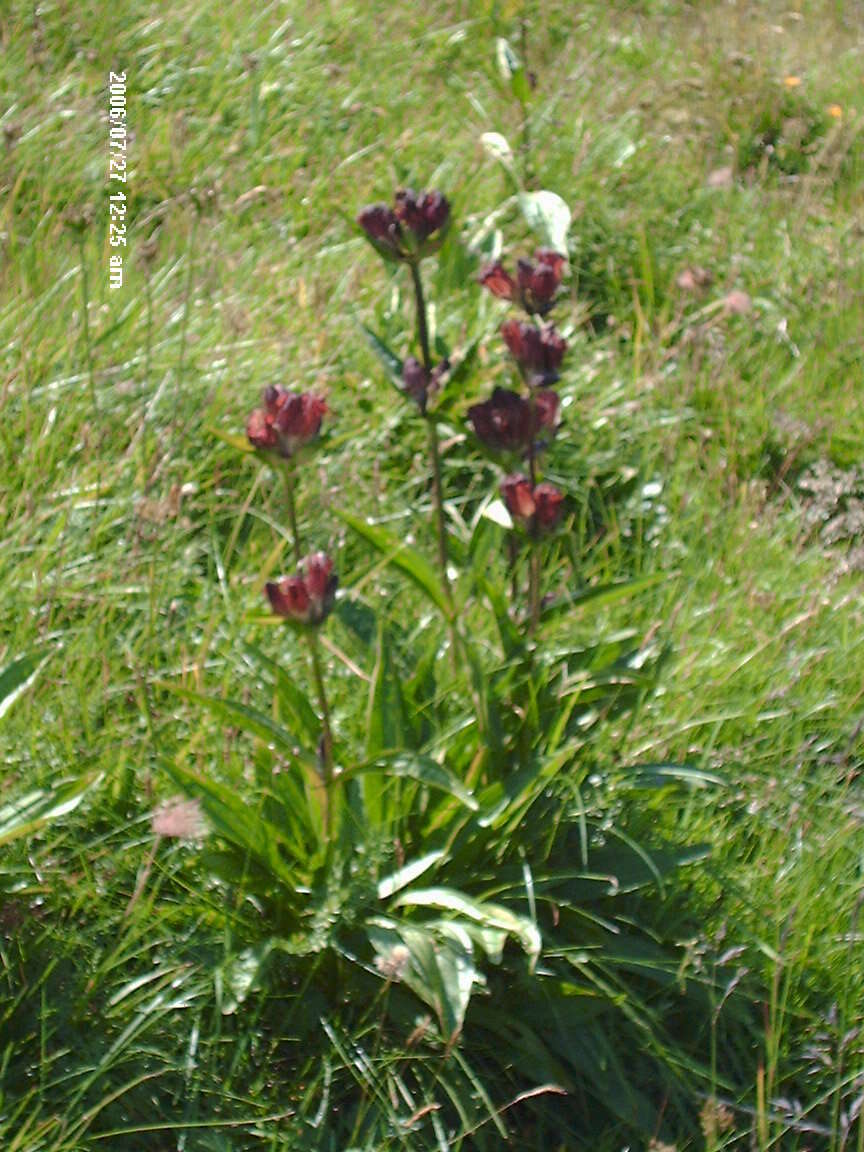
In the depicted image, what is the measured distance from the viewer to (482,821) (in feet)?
5.80

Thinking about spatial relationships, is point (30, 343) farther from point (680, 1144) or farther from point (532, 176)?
point (680, 1144)

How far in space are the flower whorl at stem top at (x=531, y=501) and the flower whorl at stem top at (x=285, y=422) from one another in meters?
0.25

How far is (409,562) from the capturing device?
185 cm

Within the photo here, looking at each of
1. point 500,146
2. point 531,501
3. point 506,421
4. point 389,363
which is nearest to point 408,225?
point 389,363

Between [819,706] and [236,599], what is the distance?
1.02m

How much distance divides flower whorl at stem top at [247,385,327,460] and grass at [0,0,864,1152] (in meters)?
0.07

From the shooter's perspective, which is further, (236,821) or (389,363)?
(389,363)

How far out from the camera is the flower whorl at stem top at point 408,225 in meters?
1.79

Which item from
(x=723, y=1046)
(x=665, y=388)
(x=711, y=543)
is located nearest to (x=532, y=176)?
(x=665, y=388)

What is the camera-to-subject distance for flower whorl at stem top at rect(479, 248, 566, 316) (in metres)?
1.88

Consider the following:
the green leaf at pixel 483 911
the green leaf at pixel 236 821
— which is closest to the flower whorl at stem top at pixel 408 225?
the green leaf at pixel 236 821

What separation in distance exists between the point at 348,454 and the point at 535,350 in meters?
1.07

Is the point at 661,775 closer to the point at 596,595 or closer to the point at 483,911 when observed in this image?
the point at 596,595

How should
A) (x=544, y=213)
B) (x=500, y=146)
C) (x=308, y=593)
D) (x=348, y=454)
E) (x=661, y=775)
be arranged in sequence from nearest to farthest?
(x=308, y=593)
(x=661, y=775)
(x=348, y=454)
(x=500, y=146)
(x=544, y=213)
